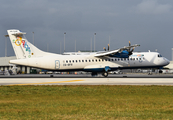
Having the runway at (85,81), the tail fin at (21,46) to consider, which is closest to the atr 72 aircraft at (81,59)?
the tail fin at (21,46)

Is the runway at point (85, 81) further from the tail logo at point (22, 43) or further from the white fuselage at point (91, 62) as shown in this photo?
the tail logo at point (22, 43)

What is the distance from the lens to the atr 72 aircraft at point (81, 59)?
157 feet

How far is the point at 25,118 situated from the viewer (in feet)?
39.0

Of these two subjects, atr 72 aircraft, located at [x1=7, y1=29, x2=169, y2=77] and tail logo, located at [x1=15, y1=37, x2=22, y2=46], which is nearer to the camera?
atr 72 aircraft, located at [x1=7, y1=29, x2=169, y2=77]

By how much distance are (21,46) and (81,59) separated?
1220 centimetres

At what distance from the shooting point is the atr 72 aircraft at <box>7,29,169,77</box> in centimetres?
4788

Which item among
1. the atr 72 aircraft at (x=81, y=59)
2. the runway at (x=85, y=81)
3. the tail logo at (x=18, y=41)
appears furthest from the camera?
the tail logo at (x=18, y=41)

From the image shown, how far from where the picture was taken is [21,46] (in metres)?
48.0

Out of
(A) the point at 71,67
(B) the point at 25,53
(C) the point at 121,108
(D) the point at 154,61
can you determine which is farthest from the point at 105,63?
(C) the point at 121,108

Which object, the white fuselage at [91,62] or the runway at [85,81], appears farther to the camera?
the white fuselage at [91,62]

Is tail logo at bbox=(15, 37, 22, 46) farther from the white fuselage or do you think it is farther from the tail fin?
the white fuselage

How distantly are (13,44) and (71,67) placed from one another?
1236cm

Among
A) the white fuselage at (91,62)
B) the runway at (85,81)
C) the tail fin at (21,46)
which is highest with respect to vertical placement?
the tail fin at (21,46)

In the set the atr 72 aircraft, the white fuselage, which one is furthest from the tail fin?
the white fuselage
